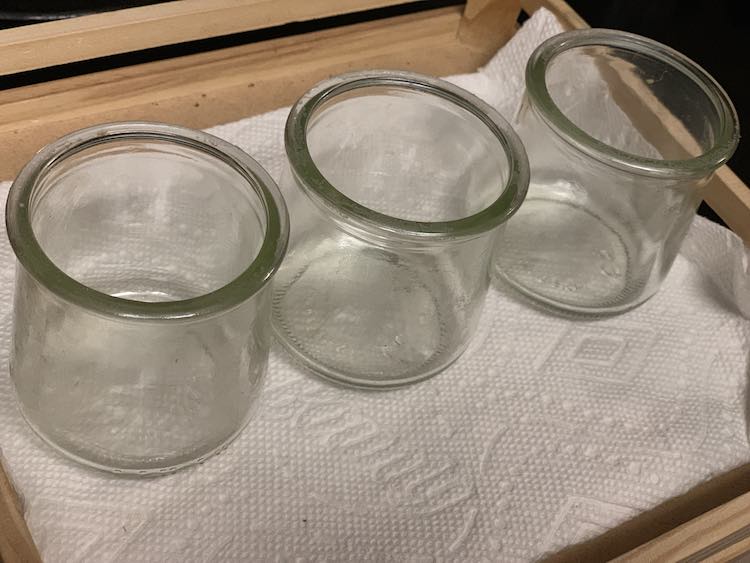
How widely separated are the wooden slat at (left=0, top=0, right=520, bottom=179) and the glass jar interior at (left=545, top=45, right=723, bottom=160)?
0.09 metres

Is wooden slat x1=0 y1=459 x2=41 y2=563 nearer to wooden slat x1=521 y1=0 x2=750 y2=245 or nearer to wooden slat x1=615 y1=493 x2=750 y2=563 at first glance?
wooden slat x1=615 y1=493 x2=750 y2=563

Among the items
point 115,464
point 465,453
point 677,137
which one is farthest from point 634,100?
point 115,464

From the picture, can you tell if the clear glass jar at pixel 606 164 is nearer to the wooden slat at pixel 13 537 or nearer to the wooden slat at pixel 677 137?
the wooden slat at pixel 677 137

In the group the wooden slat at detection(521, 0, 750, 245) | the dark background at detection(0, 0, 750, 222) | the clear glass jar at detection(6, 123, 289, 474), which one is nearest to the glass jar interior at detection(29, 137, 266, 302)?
the clear glass jar at detection(6, 123, 289, 474)

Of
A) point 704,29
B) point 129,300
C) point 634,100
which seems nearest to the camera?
point 129,300

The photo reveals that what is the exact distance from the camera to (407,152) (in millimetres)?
469

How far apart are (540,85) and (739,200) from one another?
136 mm

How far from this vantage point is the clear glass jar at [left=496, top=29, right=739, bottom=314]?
44 cm

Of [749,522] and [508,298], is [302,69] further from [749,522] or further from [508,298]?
[749,522]

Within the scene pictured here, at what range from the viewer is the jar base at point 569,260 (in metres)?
→ 0.46

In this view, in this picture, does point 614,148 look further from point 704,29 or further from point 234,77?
point 704,29

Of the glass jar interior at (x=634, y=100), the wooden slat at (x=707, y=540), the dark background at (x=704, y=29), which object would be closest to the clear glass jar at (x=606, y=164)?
the glass jar interior at (x=634, y=100)

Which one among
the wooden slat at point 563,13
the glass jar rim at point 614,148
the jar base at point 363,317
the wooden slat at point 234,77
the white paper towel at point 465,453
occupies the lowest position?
the white paper towel at point 465,453

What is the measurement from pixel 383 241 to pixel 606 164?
0.13 meters
